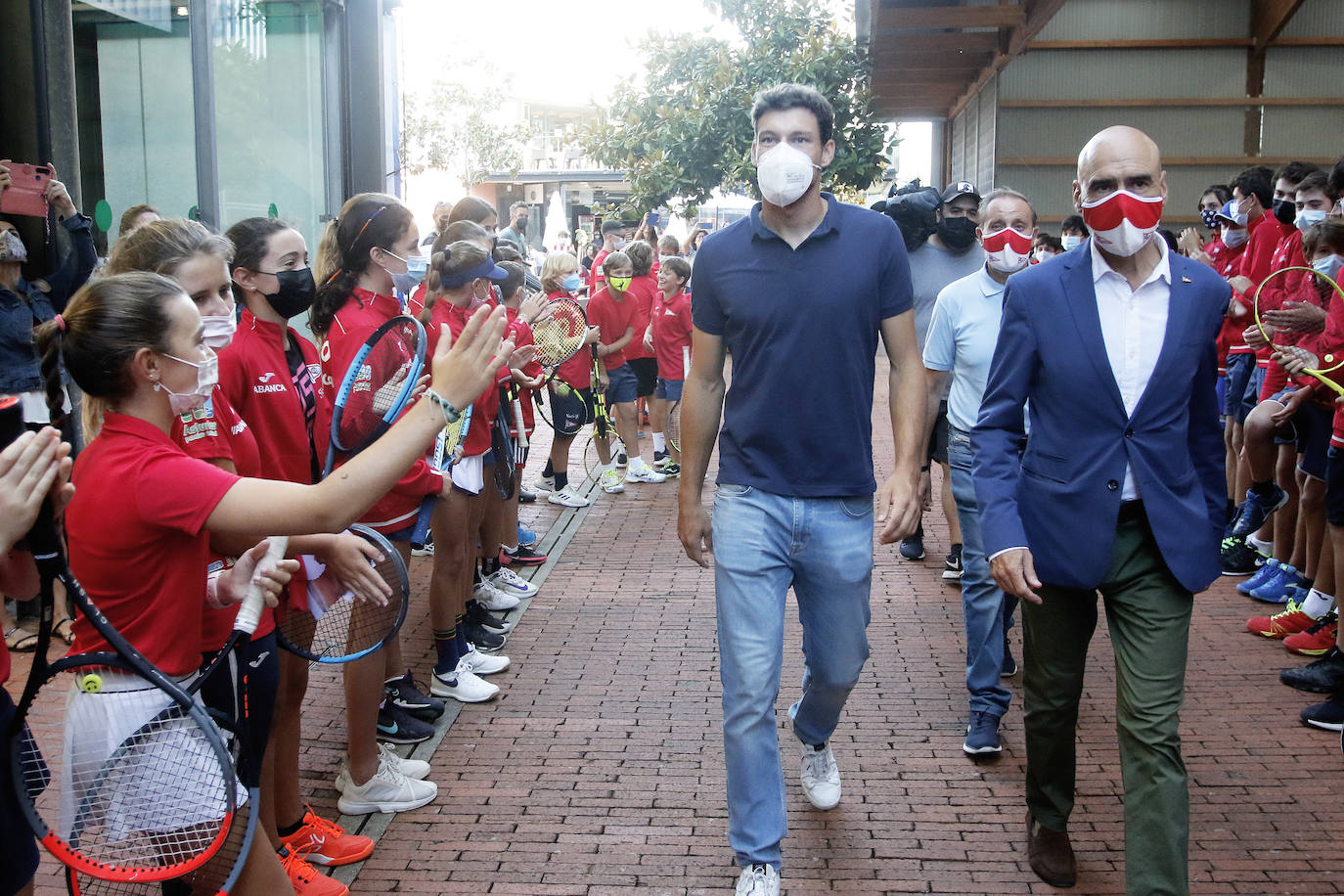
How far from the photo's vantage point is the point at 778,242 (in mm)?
3879

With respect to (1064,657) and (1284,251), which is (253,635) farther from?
(1284,251)

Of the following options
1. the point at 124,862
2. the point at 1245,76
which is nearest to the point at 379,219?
the point at 124,862

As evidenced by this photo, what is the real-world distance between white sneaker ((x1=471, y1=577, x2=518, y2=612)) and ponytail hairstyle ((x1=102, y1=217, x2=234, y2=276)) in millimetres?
3847

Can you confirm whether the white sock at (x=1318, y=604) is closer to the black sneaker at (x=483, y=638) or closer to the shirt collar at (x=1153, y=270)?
the shirt collar at (x=1153, y=270)

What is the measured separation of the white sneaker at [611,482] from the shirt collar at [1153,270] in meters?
7.68

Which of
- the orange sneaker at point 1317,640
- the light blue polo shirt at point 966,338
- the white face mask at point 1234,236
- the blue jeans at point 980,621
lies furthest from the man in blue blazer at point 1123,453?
the white face mask at point 1234,236

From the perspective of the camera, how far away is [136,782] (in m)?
2.65

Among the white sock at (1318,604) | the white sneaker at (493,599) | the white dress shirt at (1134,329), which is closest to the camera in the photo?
the white dress shirt at (1134,329)

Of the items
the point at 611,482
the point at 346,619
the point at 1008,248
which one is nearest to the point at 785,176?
the point at 1008,248

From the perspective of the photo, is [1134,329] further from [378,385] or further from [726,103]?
[726,103]

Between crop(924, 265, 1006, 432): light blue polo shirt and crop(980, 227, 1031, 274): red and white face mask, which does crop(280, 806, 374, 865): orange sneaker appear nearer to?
crop(924, 265, 1006, 432): light blue polo shirt

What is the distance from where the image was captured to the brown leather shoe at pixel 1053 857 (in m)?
3.94

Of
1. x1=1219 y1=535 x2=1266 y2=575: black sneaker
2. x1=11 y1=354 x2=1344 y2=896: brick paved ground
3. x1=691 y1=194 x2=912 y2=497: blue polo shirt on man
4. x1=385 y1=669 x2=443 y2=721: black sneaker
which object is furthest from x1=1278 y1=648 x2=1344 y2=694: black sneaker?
x1=385 y1=669 x2=443 y2=721: black sneaker

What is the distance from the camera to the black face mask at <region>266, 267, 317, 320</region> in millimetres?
4172
